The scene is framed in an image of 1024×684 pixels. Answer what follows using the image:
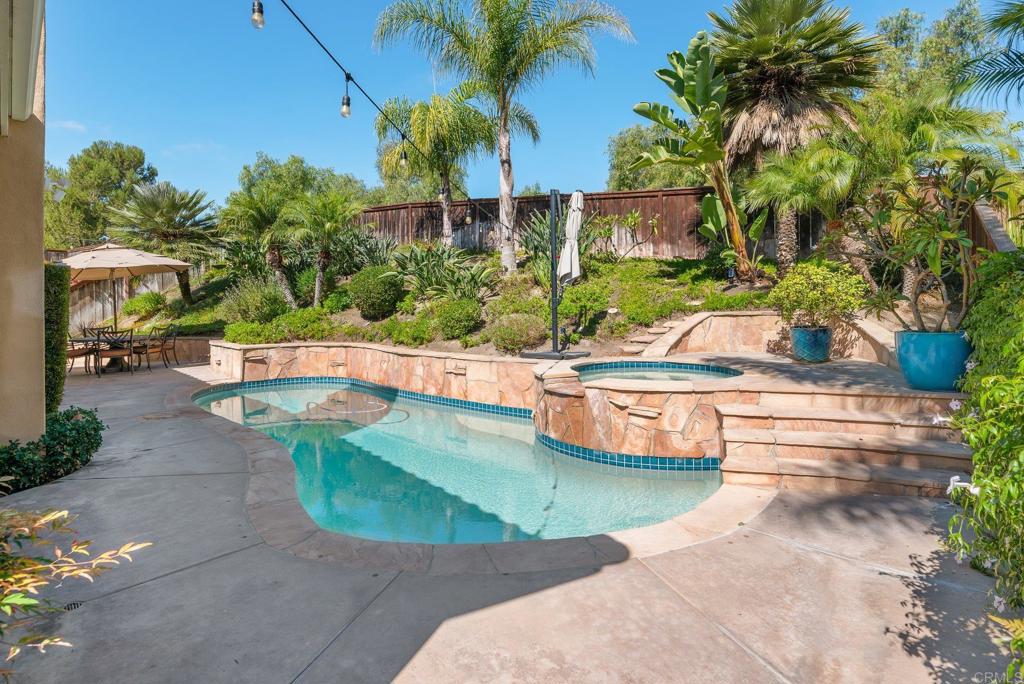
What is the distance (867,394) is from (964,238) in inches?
68.1

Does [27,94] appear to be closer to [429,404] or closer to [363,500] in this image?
[363,500]

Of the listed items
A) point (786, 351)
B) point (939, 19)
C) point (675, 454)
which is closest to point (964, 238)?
point (675, 454)

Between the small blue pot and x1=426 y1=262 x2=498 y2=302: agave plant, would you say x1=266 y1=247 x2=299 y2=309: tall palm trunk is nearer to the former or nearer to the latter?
x1=426 y1=262 x2=498 y2=302: agave plant

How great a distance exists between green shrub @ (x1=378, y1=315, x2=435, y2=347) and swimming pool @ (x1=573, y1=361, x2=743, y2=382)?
4262 millimetres

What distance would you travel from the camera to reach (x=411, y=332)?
11508 mm

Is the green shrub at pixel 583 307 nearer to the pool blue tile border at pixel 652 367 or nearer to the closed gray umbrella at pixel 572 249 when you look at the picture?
the closed gray umbrella at pixel 572 249

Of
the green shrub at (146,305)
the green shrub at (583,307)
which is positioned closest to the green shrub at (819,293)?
the green shrub at (583,307)

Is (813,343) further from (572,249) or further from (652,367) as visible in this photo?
(572,249)

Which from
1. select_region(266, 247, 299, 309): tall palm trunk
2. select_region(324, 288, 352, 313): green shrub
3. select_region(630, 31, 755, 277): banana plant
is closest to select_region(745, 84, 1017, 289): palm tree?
select_region(630, 31, 755, 277): banana plant

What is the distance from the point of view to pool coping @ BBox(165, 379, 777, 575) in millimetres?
3283

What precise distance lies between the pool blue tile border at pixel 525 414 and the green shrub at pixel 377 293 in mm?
2108

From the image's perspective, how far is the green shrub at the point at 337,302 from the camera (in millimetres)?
14357

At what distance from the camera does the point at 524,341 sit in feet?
33.4

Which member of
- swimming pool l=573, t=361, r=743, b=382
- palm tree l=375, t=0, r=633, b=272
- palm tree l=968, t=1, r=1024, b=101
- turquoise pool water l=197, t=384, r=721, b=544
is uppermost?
palm tree l=375, t=0, r=633, b=272
